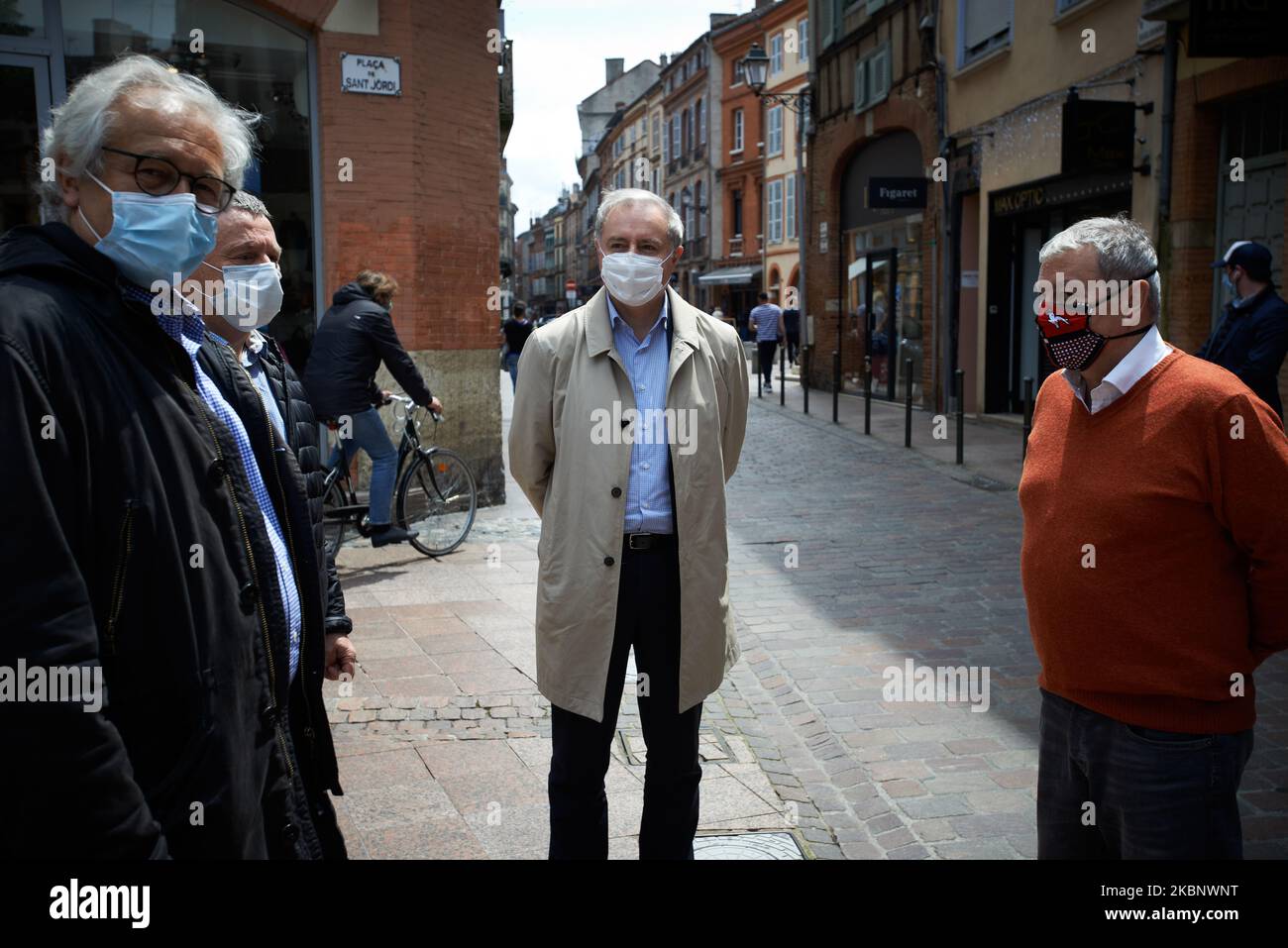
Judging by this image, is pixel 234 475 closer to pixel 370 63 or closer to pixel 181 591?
pixel 181 591

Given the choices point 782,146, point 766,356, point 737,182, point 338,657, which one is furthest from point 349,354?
point 737,182

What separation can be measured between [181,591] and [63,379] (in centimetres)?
36

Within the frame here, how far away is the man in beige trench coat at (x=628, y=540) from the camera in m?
3.12

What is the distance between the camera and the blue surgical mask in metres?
1.90

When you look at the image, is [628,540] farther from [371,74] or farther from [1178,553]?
[371,74]

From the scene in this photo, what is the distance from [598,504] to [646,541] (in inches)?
6.6

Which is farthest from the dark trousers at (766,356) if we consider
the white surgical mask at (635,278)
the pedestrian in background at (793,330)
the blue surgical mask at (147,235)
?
the blue surgical mask at (147,235)

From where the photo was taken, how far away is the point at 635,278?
10.8 feet

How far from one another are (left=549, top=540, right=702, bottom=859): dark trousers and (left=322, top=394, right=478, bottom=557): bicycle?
4.99 meters

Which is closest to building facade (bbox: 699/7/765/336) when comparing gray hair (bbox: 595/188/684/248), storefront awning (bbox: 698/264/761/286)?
storefront awning (bbox: 698/264/761/286)

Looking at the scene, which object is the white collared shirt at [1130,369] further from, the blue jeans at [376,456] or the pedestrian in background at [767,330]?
the pedestrian in background at [767,330]

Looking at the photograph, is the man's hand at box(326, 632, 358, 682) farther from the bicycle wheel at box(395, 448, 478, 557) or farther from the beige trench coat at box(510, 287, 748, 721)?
the bicycle wheel at box(395, 448, 478, 557)

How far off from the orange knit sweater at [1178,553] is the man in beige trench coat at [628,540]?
3.35ft
